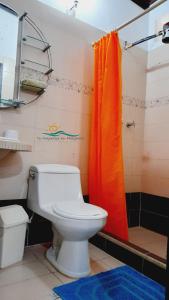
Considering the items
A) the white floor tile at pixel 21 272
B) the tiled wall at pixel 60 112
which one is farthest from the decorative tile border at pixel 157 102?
the white floor tile at pixel 21 272

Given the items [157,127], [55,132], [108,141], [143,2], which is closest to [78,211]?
[108,141]

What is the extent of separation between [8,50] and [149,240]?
2081 mm

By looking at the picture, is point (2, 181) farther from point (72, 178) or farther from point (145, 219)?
point (145, 219)

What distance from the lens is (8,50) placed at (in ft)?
5.66

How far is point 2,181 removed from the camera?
67.0 inches

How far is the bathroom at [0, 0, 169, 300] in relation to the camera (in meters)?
1.58

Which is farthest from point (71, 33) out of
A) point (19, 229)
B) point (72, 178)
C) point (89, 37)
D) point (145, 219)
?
point (145, 219)

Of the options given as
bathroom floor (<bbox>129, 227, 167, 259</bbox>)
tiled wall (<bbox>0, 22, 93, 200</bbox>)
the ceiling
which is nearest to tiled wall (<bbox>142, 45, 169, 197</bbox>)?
bathroom floor (<bbox>129, 227, 167, 259</bbox>)

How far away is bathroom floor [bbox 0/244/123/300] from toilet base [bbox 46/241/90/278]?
0.15ft

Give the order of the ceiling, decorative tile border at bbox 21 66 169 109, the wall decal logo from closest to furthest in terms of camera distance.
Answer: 1. decorative tile border at bbox 21 66 169 109
2. the wall decal logo
3. the ceiling

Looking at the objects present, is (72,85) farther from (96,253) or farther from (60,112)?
(96,253)

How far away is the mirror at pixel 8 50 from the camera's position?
67.1 inches

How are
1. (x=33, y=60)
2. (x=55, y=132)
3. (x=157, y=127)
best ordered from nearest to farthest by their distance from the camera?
(x=33, y=60) → (x=55, y=132) → (x=157, y=127)

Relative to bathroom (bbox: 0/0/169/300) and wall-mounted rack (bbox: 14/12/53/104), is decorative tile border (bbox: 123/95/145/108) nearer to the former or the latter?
bathroom (bbox: 0/0/169/300)
